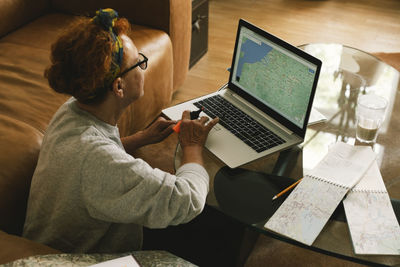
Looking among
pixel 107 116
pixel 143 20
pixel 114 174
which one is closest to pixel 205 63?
pixel 143 20

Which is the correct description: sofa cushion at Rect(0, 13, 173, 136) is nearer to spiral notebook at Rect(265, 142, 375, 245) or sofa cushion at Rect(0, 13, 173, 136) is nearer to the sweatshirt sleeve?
the sweatshirt sleeve

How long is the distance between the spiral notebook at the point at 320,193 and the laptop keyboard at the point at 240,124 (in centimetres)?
18

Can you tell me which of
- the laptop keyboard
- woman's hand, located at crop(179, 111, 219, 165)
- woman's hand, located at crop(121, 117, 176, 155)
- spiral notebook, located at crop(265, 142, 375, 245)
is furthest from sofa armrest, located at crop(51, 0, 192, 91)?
spiral notebook, located at crop(265, 142, 375, 245)

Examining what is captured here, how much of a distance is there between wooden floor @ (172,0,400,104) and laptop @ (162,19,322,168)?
113 centimetres

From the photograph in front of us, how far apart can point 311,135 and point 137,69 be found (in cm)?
65

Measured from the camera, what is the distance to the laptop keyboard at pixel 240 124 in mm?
1388

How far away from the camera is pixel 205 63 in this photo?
2.99 metres

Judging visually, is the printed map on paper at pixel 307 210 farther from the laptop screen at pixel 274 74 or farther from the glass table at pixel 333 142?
the laptop screen at pixel 274 74

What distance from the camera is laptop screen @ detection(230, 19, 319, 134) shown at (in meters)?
1.34

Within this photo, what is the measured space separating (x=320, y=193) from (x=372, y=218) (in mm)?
148

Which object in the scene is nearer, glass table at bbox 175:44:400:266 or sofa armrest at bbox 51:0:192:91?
glass table at bbox 175:44:400:266

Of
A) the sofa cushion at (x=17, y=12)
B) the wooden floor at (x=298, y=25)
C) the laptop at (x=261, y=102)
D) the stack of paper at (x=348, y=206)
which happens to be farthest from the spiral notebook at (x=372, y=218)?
the sofa cushion at (x=17, y=12)

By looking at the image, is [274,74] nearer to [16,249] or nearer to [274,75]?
[274,75]

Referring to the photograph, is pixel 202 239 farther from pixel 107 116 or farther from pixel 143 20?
pixel 143 20
